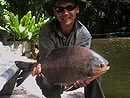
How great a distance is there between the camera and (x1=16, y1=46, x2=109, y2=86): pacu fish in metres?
2.15

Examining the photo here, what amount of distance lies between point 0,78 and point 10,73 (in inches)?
14.8

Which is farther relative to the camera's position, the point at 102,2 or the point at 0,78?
the point at 102,2

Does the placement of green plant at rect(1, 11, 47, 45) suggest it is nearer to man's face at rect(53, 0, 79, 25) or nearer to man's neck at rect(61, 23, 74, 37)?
man's neck at rect(61, 23, 74, 37)

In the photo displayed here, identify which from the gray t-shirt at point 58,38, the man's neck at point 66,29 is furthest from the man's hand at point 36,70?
the man's neck at point 66,29

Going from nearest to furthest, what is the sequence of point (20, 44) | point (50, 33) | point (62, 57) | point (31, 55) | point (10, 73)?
1. point (62, 57)
2. point (10, 73)
3. point (50, 33)
4. point (20, 44)
5. point (31, 55)

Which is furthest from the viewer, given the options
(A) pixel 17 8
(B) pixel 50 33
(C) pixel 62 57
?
(A) pixel 17 8

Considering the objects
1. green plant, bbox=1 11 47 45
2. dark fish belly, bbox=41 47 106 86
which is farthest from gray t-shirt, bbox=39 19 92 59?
green plant, bbox=1 11 47 45

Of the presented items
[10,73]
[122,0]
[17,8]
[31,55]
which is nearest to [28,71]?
[10,73]

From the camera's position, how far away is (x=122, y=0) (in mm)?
22266

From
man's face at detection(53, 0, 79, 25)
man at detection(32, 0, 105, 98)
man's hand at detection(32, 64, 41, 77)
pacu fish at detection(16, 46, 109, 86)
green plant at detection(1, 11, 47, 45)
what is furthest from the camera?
green plant at detection(1, 11, 47, 45)

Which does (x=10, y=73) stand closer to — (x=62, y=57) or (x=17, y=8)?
(x=62, y=57)

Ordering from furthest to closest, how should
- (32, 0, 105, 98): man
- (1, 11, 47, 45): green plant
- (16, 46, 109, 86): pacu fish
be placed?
(1, 11, 47, 45): green plant, (32, 0, 105, 98): man, (16, 46, 109, 86): pacu fish

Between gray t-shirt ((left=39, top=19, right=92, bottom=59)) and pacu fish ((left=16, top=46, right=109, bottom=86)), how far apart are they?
0.28m

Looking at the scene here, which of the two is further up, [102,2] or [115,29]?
[102,2]
